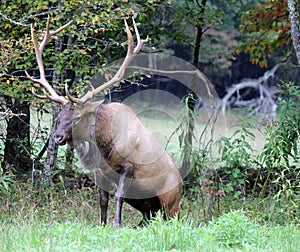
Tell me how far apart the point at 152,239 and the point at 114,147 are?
232 centimetres

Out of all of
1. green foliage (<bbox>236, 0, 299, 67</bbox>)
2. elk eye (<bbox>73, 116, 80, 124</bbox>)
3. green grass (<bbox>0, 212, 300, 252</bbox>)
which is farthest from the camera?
green foliage (<bbox>236, 0, 299, 67</bbox>)

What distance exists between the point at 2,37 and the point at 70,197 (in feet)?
7.73

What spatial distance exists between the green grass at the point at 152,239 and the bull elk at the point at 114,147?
1.61 meters

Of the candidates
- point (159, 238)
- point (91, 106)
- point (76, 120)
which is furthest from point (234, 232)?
point (91, 106)

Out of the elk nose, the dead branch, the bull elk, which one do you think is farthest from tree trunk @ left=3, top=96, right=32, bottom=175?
the dead branch

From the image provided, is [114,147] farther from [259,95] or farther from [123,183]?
[259,95]

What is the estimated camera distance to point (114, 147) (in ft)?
25.5

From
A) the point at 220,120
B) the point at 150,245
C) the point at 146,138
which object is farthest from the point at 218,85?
the point at 150,245

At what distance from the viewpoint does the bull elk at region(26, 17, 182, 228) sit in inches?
299

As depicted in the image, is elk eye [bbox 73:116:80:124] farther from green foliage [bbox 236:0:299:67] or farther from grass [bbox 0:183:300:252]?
green foliage [bbox 236:0:299:67]

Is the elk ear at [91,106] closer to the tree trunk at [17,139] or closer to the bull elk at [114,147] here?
the bull elk at [114,147]

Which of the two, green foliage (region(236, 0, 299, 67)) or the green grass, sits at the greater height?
green foliage (region(236, 0, 299, 67))

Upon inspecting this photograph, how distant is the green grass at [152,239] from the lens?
5.47m

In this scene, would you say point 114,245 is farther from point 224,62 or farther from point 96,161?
point 224,62
